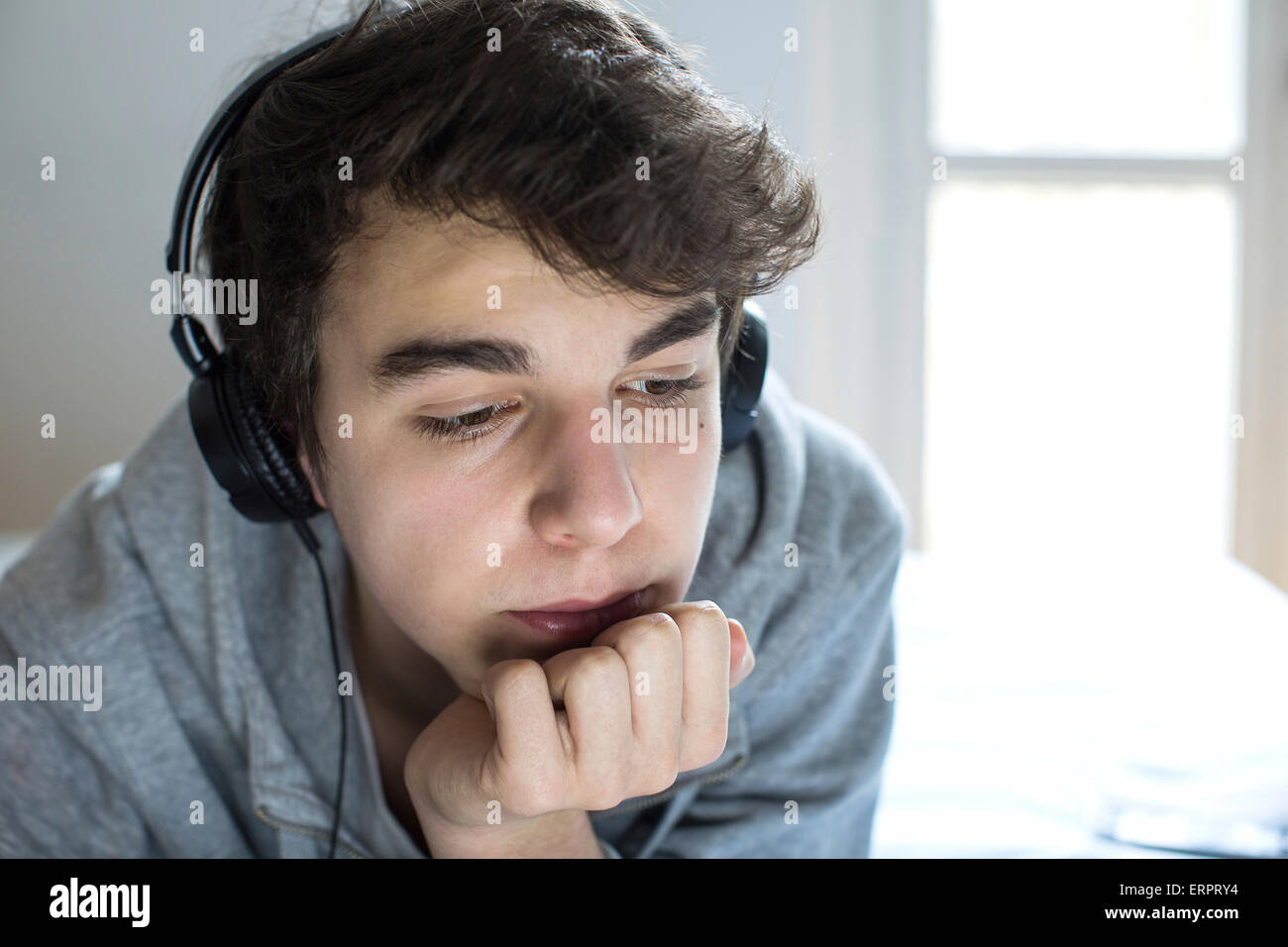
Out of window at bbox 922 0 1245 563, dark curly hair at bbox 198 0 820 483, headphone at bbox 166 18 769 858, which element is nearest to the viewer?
dark curly hair at bbox 198 0 820 483

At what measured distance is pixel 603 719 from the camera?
62 cm

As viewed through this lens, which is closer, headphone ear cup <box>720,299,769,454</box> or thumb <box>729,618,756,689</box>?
thumb <box>729,618,756,689</box>

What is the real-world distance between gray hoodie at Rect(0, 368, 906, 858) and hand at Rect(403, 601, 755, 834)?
8.9 inches

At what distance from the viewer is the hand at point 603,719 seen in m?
0.61

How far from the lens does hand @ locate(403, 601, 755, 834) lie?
Answer: 0.61 meters

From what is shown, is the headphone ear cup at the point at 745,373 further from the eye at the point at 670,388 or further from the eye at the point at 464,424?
the eye at the point at 464,424

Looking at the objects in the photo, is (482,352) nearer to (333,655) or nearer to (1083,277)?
(333,655)

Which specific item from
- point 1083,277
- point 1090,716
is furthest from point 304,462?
point 1083,277

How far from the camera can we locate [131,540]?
0.94m

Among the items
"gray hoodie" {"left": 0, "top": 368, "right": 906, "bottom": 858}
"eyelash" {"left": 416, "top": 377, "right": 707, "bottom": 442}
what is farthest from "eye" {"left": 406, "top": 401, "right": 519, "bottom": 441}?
"gray hoodie" {"left": 0, "top": 368, "right": 906, "bottom": 858}

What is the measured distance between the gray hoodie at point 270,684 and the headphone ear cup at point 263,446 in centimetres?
18

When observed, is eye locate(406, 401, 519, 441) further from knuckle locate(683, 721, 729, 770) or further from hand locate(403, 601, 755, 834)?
knuckle locate(683, 721, 729, 770)

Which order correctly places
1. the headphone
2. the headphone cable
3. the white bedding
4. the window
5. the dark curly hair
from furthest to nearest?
1. the window
2. the white bedding
3. the headphone cable
4. the headphone
5. the dark curly hair

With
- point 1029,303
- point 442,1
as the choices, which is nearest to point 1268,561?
point 1029,303
